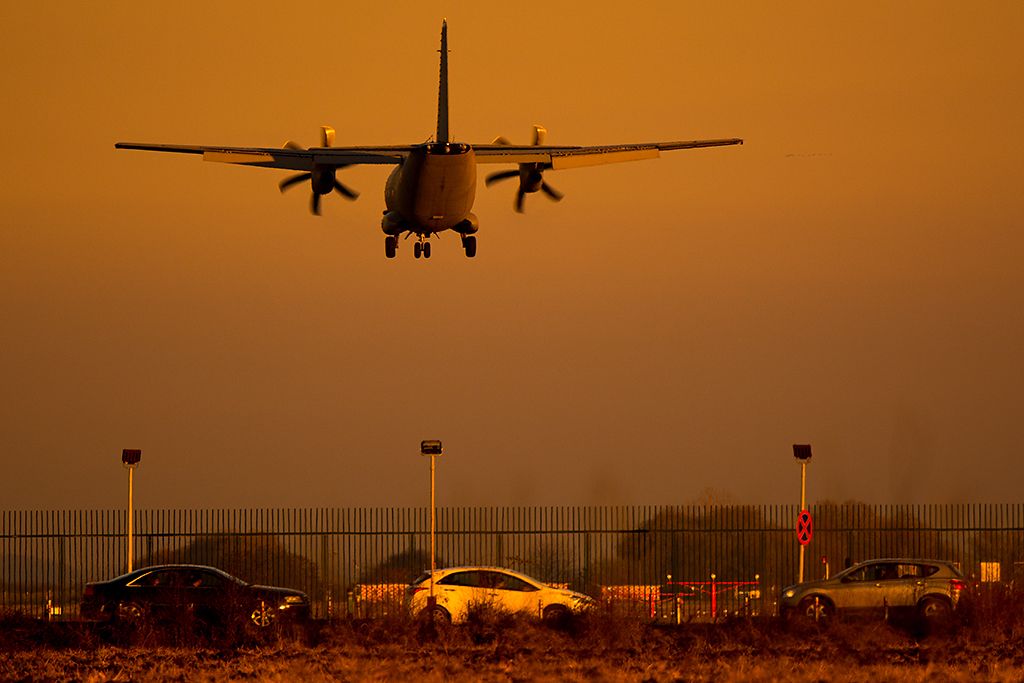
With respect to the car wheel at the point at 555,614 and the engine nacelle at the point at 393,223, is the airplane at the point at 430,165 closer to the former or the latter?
the engine nacelle at the point at 393,223

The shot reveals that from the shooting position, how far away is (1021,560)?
4284 centimetres

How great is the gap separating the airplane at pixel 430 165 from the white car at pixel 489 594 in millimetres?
7860

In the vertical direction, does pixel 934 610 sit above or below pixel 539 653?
above

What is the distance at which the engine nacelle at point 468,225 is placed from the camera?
4394cm

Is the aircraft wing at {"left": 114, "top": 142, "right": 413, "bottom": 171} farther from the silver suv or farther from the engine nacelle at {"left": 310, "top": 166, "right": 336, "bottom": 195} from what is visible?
the silver suv

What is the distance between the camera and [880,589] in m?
38.9

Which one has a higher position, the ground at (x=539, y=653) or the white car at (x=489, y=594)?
the white car at (x=489, y=594)

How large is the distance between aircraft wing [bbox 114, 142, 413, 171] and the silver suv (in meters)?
12.0

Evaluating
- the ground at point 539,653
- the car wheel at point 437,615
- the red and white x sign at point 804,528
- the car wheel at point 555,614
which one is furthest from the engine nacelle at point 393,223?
the red and white x sign at point 804,528

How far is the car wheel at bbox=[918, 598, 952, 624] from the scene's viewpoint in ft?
118

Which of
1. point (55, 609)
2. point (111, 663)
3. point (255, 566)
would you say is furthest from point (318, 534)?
point (111, 663)

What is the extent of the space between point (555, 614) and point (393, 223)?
10.3m

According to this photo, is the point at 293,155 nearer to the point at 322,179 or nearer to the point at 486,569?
the point at 322,179

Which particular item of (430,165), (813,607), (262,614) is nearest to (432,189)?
(430,165)
